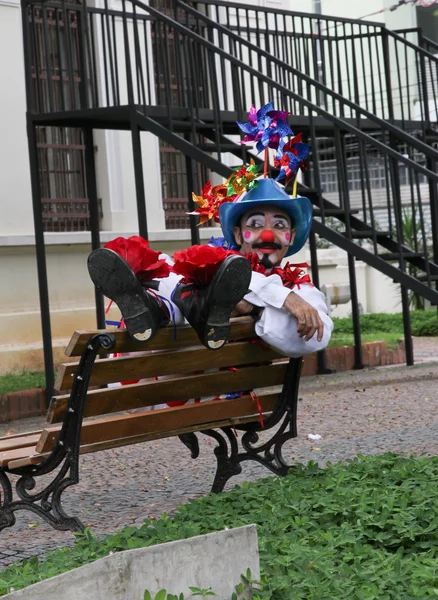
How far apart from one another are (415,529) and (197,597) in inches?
40.9

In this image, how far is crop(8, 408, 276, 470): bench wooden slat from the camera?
14.5 feet

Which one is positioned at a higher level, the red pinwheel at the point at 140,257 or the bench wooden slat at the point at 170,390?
the red pinwheel at the point at 140,257

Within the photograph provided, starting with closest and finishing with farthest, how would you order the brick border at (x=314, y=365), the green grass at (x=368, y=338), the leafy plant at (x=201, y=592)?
the leafy plant at (x=201, y=592) < the brick border at (x=314, y=365) < the green grass at (x=368, y=338)

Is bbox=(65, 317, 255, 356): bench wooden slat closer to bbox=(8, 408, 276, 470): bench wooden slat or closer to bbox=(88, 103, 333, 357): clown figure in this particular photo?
bbox=(88, 103, 333, 357): clown figure

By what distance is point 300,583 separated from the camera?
3.49 metres

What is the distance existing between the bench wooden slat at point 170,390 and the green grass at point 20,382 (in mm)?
4391

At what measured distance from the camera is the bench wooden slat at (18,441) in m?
4.78

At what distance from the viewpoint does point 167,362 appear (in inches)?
187

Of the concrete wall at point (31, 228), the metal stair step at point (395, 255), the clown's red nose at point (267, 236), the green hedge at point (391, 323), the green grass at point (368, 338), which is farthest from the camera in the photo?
the green hedge at point (391, 323)

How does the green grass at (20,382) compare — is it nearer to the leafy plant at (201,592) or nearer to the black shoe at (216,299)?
the black shoe at (216,299)

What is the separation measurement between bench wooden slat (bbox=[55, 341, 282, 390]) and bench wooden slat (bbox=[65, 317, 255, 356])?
1.8 inches

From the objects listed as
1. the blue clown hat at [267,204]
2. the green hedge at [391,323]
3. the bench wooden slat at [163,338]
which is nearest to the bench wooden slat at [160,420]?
the bench wooden slat at [163,338]

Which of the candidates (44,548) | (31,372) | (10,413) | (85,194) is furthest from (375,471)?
(85,194)

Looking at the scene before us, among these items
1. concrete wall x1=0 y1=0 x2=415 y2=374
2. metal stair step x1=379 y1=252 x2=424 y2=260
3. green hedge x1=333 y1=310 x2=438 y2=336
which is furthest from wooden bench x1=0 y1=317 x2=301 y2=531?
green hedge x1=333 y1=310 x2=438 y2=336
